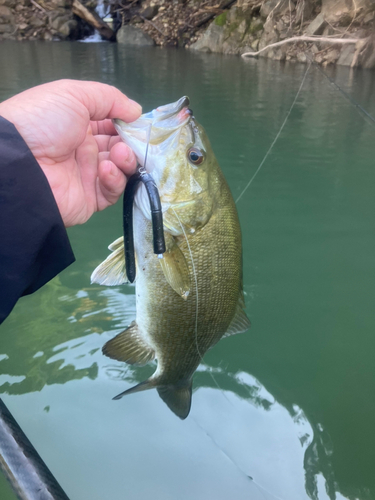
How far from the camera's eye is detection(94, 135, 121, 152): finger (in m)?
1.97

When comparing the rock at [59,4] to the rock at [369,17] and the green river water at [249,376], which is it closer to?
the rock at [369,17]

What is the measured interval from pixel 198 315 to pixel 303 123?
19.2 feet

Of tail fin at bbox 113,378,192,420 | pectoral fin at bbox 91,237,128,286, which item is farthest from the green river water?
pectoral fin at bbox 91,237,128,286

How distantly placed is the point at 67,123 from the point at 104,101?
173mm

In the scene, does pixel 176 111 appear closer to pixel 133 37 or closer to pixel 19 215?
pixel 19 215

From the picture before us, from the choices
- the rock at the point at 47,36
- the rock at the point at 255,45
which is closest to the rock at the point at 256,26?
the rock at the point at 255,45

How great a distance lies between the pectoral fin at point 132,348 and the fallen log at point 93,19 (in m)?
22.3

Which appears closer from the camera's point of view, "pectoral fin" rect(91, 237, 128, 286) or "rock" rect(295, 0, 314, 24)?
"pectoral fin" rect(91, 237, 128, 286)

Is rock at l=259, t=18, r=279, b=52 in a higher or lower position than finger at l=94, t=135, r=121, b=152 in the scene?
higher

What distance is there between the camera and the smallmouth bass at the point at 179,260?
153 centimetres

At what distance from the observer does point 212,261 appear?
5.21 ft

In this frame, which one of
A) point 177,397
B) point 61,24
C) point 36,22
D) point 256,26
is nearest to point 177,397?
point 177,397

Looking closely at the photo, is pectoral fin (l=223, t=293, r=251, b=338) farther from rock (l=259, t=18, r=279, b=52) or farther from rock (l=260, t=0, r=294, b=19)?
rock (l=260, t=0, r=294, b=19)

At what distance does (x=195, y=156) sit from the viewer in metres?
1.56
